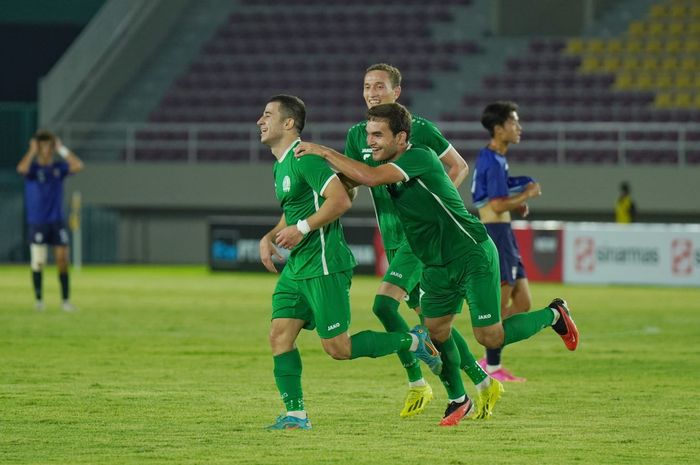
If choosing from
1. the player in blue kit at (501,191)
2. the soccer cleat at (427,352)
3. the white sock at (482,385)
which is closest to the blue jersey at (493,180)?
the player in blue kit at (501,191)

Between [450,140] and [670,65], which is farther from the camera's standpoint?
[670,65]

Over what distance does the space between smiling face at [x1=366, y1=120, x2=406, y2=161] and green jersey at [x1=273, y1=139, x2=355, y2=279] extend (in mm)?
430

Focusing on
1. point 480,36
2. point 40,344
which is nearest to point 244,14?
point 480,36

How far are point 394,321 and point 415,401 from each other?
0.54 metres

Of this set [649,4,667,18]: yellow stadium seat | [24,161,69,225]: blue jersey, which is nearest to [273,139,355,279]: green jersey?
[24,161,69,225]: blue jersey

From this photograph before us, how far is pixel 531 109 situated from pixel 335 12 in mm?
6510

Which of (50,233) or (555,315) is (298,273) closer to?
(555,315)

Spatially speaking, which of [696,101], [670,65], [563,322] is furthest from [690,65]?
[563,322]

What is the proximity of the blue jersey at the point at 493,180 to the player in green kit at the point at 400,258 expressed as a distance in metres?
1.75

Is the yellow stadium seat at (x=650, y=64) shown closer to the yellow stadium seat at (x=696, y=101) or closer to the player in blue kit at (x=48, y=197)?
the yellow stadium seat at (x=696, y=101)

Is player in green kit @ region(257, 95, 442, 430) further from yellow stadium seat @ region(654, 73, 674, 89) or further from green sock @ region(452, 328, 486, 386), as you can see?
yellow stadium seat @ region(654, 73, 674, 89)

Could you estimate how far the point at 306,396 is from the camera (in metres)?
10.7

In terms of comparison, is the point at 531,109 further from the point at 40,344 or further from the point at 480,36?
the point at 40,344

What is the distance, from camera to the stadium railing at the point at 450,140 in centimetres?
3094
